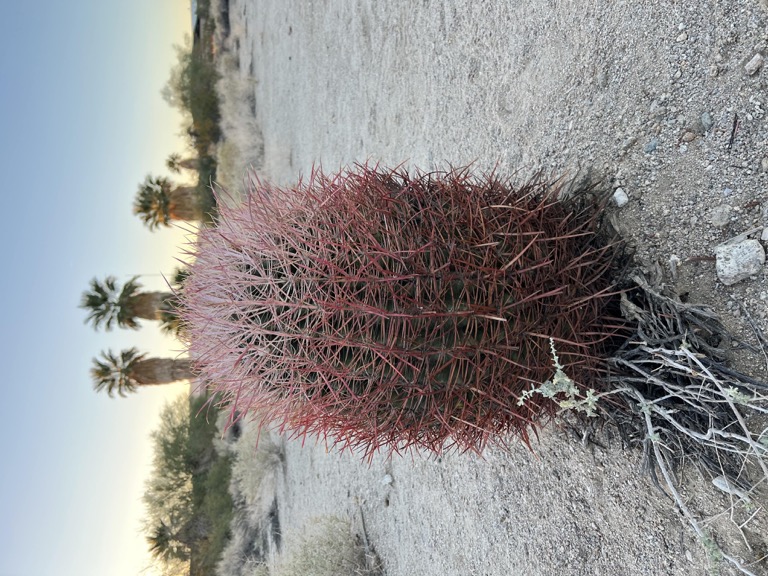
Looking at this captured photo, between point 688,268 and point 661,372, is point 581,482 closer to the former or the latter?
point 661,372

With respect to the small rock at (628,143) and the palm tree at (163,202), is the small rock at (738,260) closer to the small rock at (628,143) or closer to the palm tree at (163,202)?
the small rock at (628,143)

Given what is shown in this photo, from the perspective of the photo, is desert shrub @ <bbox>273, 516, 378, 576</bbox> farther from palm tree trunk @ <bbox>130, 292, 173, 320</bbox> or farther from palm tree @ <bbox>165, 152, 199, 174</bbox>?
palm tree @ <bbox>165, 152, 199, 174</bbox>

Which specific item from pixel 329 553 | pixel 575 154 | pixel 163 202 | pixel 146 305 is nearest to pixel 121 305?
pixel 146 305

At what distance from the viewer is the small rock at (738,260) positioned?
5.82 feet

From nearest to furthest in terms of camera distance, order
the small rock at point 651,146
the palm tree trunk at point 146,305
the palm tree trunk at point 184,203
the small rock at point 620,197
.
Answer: the small rock at point 651,146
the small rock at point 620,197
the palm tree trunk at point 146,305
the palm tree trunk at point 184,203

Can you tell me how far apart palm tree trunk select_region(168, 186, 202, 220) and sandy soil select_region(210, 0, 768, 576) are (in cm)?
879

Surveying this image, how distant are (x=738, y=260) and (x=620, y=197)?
22.9 inches

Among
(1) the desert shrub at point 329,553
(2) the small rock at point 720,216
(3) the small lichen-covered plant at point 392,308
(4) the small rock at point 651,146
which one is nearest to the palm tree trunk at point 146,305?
(1) the desert shrub at point 329,553

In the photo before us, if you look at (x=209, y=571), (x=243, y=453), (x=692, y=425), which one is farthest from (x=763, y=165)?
(x=209, y=571)

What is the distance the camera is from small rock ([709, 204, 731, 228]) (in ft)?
6.16

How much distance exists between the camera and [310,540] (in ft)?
17.5

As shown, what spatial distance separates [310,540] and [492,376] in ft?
13.7

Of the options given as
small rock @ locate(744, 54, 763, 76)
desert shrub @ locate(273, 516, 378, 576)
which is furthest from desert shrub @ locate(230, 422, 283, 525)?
small rock @ locate(744, 54, 763, 76)

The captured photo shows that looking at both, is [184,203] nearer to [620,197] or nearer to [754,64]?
[620,197]
